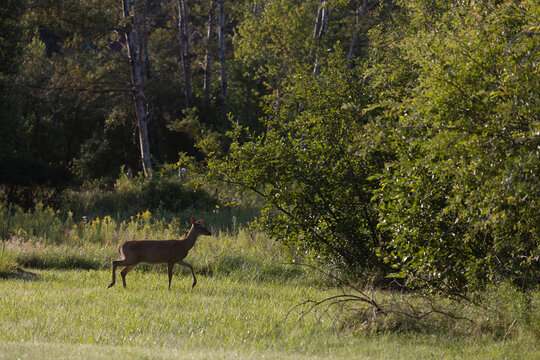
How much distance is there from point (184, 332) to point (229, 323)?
2.37 feet

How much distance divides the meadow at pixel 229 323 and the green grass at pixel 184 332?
0.6 inches

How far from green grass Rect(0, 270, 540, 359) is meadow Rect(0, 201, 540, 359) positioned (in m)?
0.01

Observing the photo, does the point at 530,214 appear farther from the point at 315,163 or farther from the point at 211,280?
the point at 211,280

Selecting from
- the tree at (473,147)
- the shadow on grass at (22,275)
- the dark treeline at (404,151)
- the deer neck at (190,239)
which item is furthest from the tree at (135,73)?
the tree at (473,147)

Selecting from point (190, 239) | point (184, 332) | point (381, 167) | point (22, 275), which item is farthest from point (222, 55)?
point (184, 332)

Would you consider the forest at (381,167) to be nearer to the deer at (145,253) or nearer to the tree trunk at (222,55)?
the deer at (145,253)

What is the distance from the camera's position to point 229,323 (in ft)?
27.3

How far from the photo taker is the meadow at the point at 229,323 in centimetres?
703

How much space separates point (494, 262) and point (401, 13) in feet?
44.3

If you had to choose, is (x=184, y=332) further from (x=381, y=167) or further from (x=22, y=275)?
(x=22, y=275)

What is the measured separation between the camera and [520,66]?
6480 mm

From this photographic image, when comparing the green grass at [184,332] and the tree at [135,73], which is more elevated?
the tree at [135,73]

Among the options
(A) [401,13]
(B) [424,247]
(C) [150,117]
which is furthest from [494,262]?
(C) [150,117]

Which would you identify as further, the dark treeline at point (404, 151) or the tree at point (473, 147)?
the dark treeline at point (404, 151)
